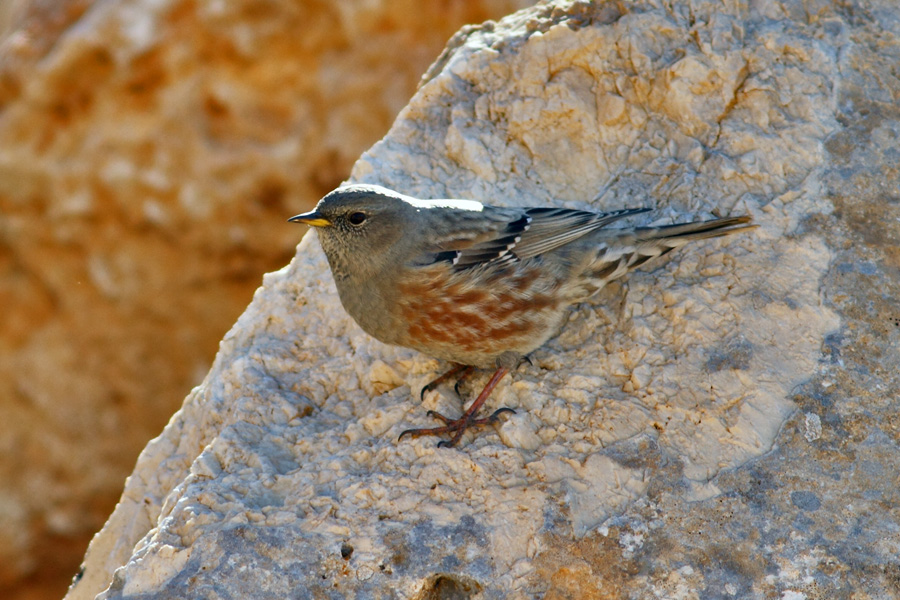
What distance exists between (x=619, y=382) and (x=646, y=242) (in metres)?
0.68

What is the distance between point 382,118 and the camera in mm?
7652

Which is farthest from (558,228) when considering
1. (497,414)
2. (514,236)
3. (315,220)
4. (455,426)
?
(315,220)

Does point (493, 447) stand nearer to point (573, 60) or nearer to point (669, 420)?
point (669, 420)

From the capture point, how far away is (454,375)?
162 inches

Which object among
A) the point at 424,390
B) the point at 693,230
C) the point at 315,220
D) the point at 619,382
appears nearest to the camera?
the point at 619,382

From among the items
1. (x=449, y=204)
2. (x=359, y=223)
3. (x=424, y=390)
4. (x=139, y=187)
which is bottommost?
(x=424, y=390)

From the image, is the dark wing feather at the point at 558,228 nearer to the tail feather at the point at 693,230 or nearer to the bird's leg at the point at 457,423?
the tail feather at the point at 693,230

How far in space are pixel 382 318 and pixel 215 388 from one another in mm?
940

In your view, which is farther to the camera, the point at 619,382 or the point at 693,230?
the point at 693,230

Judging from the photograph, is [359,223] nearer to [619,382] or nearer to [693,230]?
[619,382]

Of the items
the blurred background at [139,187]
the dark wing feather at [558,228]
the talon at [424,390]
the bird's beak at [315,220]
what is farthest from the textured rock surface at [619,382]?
the blurred background at [139,187]

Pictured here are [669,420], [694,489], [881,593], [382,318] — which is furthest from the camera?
[382,318]

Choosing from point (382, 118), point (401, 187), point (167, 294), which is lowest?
point (167, 294)

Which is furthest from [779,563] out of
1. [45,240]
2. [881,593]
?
[45,240]
